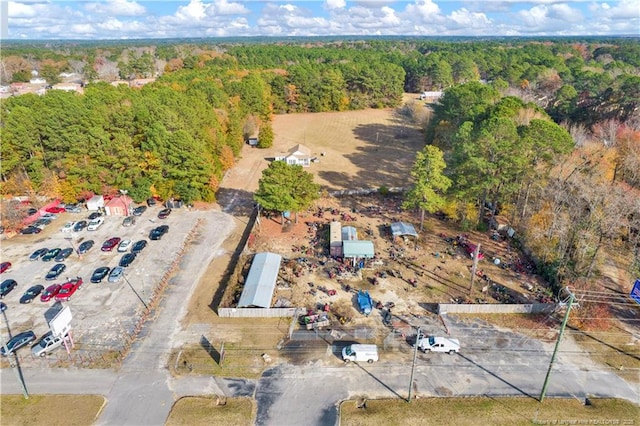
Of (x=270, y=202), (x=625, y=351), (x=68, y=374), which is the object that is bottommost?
(x=68, y=374)

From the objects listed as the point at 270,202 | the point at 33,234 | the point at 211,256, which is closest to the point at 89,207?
the point at 33,234

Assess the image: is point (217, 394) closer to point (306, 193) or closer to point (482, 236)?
point (306, 193)

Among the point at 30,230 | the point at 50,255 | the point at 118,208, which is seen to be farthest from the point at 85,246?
the point at 30,230

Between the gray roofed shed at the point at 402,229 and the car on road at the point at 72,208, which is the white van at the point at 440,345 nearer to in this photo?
the gray roofed shed at the point at 402,229

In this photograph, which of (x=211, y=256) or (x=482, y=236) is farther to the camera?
(x=482, y=236)

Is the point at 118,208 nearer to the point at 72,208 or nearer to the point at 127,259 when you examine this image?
the point at 72,208

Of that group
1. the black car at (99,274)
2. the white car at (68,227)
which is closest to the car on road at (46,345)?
the black car at (99,274)
